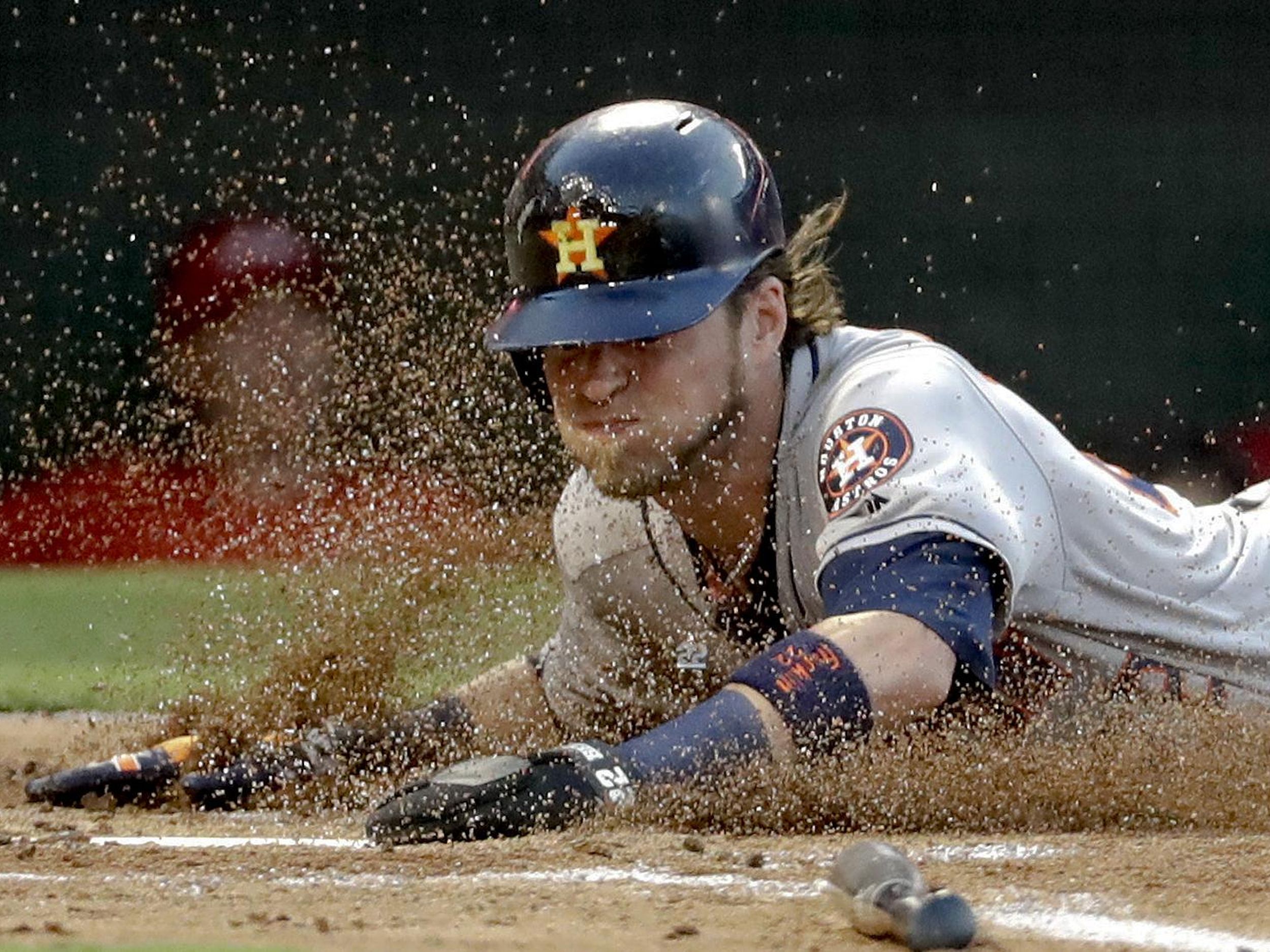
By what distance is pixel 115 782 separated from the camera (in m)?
3.79

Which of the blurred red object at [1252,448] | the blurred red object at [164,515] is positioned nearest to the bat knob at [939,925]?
the blurred red object at [164,515]

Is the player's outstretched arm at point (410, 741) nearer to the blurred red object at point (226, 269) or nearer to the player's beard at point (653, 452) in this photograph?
the player's beard at point (653, 452)

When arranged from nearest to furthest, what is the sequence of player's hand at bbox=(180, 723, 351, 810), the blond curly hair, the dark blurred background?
the blond curly hair, player's hand at bbox=(180, 723, 351, 810), the dark blurred background

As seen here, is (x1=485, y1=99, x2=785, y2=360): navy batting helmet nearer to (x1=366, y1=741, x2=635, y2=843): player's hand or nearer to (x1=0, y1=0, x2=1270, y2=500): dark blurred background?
(x1=366, y1=741, x2=635, y2=843): player's hand

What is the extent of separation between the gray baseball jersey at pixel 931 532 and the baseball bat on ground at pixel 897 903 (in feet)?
2.93

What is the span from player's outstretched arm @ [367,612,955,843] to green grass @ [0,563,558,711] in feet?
5.29

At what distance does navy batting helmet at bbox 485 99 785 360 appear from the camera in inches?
130

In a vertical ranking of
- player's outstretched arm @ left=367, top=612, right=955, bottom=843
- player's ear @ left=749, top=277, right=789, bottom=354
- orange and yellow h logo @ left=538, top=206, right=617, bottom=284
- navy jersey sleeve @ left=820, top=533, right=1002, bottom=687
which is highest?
orange and yellow h logo @ left=538, top=206, right=617, bottom=284

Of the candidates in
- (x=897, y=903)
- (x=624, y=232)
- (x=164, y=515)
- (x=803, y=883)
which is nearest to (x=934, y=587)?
(x=803, y=883)

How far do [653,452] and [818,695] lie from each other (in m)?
0.56

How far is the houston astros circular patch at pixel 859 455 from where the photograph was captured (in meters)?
3.08

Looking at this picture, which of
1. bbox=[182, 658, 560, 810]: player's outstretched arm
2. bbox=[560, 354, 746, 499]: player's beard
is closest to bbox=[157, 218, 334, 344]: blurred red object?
bbox=[182, 658, 560, 810]: player's outstretched arm

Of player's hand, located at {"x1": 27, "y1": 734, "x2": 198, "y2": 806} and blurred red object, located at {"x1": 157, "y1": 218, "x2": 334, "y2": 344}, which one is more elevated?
blurred red object, located at {"x1": 157, "y1": 218, "x2": 334, "y2": 344}

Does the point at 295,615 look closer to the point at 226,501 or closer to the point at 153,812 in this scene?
the point at 153,812
